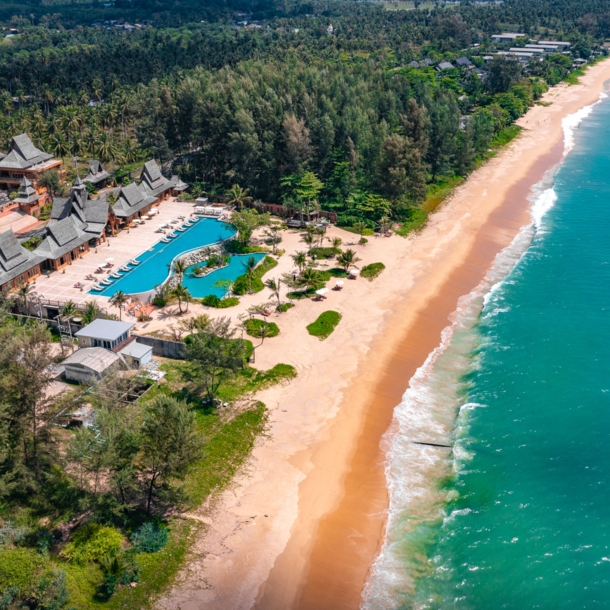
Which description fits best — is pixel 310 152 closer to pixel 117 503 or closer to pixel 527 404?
pixel 527 404

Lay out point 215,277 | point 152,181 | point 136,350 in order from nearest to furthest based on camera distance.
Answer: point 136,350, point 215,277, point 152,181

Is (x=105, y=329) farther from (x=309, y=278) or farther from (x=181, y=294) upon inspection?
(x=309, y=278)

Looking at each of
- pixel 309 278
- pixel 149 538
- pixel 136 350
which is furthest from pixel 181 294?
pixel 149 538

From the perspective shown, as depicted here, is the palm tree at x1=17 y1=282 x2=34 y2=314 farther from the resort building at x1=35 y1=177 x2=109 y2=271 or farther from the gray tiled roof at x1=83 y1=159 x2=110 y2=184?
the gray tiled roof at x1=83 y1=159 x2=110 y2=184

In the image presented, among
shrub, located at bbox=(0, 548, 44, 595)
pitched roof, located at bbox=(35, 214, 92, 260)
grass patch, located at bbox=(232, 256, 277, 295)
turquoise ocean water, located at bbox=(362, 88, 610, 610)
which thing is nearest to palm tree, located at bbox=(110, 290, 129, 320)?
grass patch, located at bbox=(232, 256, 277, 295)

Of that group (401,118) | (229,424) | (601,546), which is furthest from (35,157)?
(601,546)

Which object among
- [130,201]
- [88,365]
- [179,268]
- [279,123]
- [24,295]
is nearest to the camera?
[88,365]
